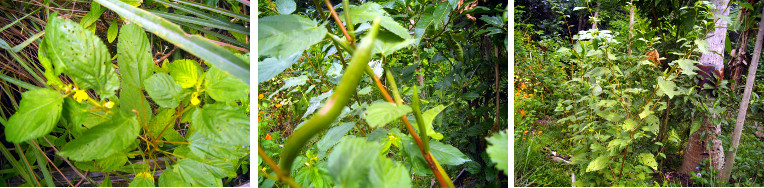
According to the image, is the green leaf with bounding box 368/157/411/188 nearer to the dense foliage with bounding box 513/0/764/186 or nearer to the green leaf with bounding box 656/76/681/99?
the dense foliage with bounding box 513/0/764/186

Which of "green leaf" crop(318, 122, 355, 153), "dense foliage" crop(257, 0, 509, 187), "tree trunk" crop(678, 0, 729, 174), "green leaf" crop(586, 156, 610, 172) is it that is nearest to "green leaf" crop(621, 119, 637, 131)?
"green leaf" crop(586, 156, 610, 172)

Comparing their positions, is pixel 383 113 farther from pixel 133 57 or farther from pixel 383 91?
pixel 133 57

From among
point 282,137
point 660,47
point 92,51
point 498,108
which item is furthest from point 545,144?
point 92,51

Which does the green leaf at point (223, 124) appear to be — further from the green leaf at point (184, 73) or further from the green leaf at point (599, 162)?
the green leaf at point (599, 162)

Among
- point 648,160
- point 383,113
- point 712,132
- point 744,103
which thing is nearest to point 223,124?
point 383,113

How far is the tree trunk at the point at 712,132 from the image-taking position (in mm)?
1038

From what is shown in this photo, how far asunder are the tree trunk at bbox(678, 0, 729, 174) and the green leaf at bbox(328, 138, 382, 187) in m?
1.28

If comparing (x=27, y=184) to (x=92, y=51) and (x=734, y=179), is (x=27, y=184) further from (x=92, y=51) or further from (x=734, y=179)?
(x=734, y=179)

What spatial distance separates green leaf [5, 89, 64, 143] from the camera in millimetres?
262

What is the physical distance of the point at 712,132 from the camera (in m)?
1.12

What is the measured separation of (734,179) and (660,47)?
48 centimetres

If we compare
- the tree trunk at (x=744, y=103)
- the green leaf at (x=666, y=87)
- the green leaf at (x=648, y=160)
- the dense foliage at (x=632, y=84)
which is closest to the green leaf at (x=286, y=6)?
the dense foliage at (x=632, y=84)

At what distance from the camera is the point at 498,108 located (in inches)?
28.8

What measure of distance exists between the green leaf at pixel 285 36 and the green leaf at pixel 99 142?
0.45 feet
